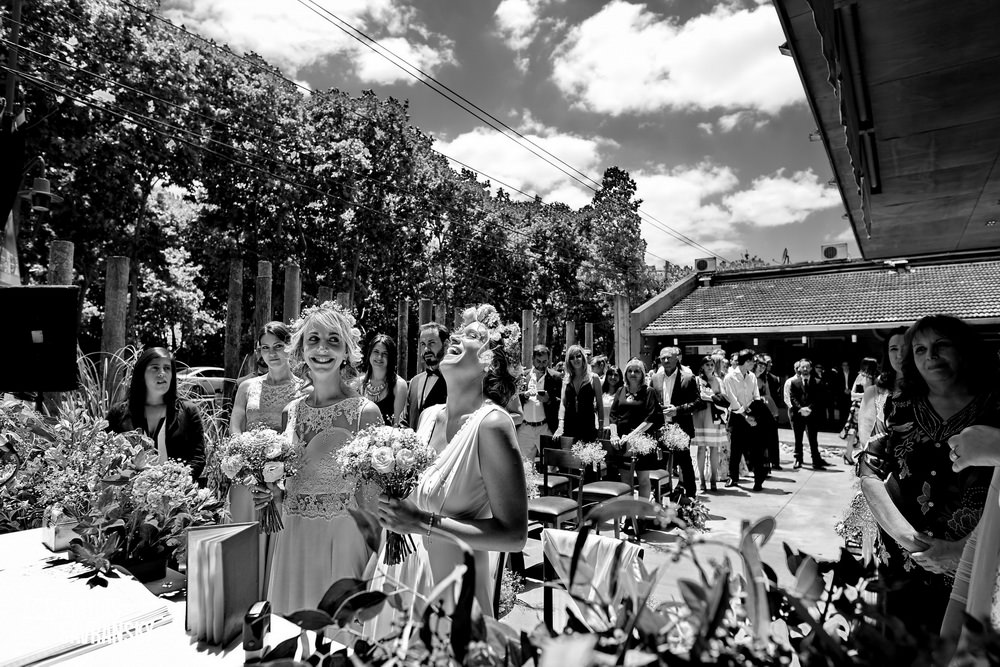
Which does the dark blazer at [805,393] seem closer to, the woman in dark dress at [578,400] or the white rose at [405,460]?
the woman in dark dress at [578,400]

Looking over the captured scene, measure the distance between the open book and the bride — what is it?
369mm

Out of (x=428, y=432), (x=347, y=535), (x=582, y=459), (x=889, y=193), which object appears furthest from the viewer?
(x=582, y=459)

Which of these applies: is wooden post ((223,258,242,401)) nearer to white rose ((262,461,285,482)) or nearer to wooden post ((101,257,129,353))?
wooden post ((101,257,129,353))

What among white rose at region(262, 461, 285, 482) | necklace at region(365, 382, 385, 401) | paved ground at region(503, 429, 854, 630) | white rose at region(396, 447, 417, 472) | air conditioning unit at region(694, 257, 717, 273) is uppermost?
air conditioning unit at region(694, 257, 717, 273)

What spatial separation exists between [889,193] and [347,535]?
421 cm

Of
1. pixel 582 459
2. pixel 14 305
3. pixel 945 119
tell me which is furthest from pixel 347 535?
pixel 945 119

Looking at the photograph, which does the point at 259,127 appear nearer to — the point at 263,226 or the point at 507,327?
the point at 263,226

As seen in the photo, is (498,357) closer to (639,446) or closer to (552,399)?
(639,446)

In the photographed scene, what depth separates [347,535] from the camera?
257 centimetres

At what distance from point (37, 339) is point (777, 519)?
6993 millimetres

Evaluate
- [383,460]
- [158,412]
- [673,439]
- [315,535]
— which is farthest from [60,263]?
[673,439]

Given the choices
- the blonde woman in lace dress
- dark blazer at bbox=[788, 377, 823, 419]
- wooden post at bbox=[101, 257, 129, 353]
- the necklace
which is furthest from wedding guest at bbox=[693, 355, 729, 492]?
wooden post at bbox=[101, 257, 129, 353]

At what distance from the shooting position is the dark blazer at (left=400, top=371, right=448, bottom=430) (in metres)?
4.66

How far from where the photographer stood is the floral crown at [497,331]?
233cm
